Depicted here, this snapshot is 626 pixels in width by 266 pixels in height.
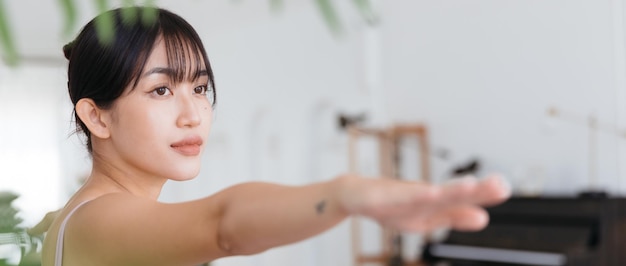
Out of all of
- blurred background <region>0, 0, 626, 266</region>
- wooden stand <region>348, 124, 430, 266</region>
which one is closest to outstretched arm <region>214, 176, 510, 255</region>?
blurred background <region>0, 0, 626, 266</region>

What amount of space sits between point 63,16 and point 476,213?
142 millimetres

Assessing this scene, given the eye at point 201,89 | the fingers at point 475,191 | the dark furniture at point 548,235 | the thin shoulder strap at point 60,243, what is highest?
the eye at point 201,89

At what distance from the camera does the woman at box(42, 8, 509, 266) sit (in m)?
0.33

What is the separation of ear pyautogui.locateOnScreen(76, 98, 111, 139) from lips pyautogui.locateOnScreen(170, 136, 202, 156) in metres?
0.04

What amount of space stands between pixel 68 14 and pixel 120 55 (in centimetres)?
20

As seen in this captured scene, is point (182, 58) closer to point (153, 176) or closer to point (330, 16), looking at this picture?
point (153, 176)

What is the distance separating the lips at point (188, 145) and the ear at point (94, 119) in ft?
0.12

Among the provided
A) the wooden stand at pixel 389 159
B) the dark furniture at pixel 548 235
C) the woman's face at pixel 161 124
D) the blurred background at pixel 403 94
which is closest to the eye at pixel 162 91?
the woman's face at pixel 161 124

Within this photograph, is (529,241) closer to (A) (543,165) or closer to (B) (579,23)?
(A) (543,165)

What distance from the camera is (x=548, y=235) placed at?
5.33 m

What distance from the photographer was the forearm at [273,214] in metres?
0.30

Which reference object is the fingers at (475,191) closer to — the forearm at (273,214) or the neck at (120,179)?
the forearm at (273,214)

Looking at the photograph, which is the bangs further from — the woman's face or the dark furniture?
the dark furniture

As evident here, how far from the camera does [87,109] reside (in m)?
0.42
